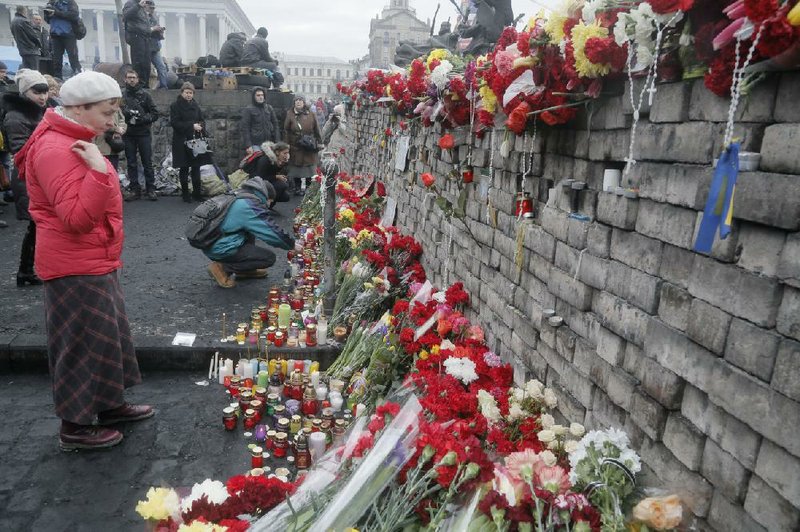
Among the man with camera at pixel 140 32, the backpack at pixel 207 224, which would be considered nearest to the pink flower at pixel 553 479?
the backpack at pixel 207 224

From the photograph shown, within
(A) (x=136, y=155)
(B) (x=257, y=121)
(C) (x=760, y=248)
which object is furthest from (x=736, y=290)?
(B) (x=257, y=121)

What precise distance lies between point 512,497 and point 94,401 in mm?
2767

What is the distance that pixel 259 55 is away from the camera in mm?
15648

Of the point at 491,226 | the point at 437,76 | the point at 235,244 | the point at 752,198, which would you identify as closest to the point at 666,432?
the point at 752,198

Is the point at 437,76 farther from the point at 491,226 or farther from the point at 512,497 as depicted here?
the point at 512,497

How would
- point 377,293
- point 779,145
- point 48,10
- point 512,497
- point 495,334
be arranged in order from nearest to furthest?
1. point 779,145
2. point 512,497
3. point 495,334
4. point 377,293
5. point 48,10

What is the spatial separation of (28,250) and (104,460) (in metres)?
3.21

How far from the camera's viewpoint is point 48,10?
38.5 feet

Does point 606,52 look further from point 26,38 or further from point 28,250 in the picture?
point 26,38

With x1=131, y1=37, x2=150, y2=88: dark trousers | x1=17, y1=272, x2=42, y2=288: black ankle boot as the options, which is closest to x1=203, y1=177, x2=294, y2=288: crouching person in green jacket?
x1=17, y1=272, x2=42, y2=288: black ankle boot

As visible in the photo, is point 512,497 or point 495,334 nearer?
point 512,497

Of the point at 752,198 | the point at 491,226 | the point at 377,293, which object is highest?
the point at 752,198

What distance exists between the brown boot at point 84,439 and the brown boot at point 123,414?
24cm

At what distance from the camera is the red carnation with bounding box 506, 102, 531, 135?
2.52m
